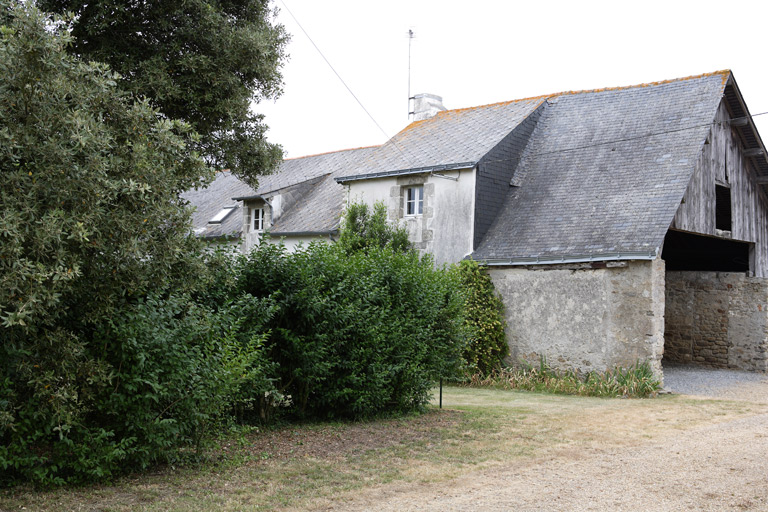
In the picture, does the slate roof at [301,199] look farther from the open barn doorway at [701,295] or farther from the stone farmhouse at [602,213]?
the open barn doorway at [701,295]

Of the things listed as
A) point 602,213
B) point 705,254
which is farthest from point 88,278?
point 705,254

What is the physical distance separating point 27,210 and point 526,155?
1374cm

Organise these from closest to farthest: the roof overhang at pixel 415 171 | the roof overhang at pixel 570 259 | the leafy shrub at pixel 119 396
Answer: the leafy shrub at pixel 119 396 < the roof overhang at pixel 570 259 < the roof overhang at pixel 415 171

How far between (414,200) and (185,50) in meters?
8.15

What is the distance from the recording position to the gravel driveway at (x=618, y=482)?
206 inches

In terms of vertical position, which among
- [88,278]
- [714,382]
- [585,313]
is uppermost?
[88,278]

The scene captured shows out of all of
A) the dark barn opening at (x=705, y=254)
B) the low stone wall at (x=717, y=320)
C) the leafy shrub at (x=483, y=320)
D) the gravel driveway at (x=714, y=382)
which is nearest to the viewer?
the gravel driveway at (x=714, y=382)

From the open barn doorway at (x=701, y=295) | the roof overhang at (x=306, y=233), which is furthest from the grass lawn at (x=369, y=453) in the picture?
the roof overhang at (x=306, y=233)

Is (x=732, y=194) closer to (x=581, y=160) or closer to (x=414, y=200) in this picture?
(x=581, y=160)

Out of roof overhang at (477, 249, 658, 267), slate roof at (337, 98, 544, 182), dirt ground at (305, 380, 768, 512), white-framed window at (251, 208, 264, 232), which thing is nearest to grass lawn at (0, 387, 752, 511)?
dirt ground at (305, 380, 768, 512)

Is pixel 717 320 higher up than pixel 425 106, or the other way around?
pixel 425 106

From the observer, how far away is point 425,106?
68.5 feet

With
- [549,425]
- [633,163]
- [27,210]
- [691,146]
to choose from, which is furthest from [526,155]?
[27,210]

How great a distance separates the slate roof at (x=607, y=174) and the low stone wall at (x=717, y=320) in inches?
180
